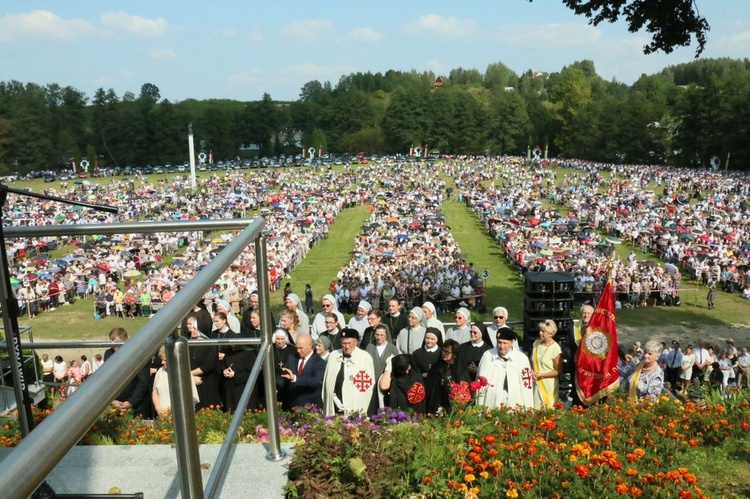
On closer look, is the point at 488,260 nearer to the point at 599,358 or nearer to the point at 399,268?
the point at 399,268

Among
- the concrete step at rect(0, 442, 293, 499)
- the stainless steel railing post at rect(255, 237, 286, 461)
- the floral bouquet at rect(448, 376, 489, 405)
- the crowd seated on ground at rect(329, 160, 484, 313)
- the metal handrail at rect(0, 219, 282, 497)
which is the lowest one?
the crowd seated on ground at rect(329, 160, 484, 313)

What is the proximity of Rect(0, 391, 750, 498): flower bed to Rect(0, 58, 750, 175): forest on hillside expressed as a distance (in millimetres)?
77858

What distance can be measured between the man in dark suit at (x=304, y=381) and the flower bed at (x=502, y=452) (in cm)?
196

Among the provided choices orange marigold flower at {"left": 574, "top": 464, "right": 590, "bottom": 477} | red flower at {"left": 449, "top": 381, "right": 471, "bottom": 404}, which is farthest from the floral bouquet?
orange marigold flower at {"left": 574, "top": 464, "right": 590, "bottom": 477}

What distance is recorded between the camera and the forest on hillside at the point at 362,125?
82.3 meters

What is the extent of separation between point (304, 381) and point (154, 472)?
12.6ft

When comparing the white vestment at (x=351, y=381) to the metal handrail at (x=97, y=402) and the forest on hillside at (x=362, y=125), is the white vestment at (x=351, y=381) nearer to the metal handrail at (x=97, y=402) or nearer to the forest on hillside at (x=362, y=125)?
the metal handrail at (x=97, y=402)

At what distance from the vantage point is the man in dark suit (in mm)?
6410

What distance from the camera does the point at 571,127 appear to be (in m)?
96.6

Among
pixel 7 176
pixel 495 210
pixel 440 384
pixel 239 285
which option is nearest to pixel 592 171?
pixel 495 210

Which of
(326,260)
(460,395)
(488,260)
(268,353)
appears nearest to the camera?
(268,353)

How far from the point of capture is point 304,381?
21.1ft

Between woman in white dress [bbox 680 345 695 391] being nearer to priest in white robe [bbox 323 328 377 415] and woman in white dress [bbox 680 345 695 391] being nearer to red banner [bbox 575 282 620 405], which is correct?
red banner [bbox 575 282 620 405]

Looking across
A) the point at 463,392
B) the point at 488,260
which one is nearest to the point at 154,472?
the point at 463,392
